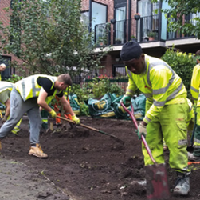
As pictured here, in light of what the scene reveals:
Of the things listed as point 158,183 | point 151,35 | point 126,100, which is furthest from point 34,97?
point 151,35

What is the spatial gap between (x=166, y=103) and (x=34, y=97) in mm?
2734

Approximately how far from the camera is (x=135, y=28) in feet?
56.6

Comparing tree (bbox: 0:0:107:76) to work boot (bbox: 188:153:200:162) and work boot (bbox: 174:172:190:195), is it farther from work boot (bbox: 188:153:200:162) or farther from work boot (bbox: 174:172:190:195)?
work boot (bbox: 174:172:190:195)

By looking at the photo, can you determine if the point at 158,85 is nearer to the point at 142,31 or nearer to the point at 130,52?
the point at 130,52

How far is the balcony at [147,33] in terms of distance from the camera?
1577cm

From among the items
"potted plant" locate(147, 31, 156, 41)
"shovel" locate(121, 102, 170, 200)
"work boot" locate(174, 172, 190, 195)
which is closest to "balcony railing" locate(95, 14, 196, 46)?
"potted plant" locate(147, 31, 156, 41)

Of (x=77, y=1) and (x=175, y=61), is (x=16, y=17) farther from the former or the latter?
(x=175, y=61)

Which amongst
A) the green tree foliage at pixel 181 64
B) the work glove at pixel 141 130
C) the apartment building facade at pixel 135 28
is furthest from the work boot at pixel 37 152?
the apartment building facade at pixel 135 28

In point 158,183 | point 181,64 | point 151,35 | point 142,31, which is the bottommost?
point 158,183

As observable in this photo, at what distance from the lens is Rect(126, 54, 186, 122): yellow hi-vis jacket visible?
3330 millimetres

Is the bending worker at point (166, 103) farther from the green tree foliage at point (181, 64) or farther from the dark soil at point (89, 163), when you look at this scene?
the green tree foliage at point (181, 64)

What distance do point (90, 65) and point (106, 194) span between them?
6.60 m

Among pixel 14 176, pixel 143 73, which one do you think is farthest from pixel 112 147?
pixel 143 73

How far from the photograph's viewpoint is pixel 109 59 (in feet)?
63.0
